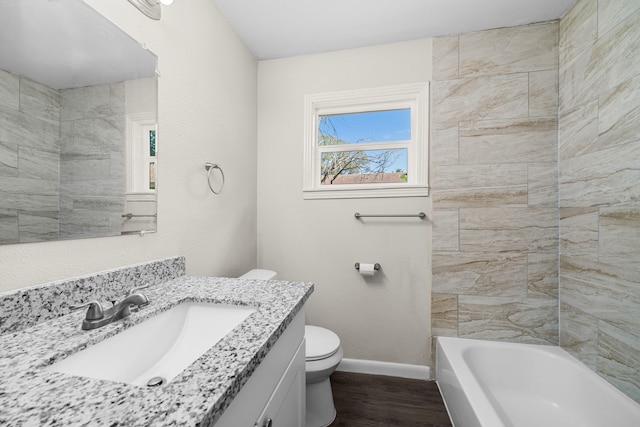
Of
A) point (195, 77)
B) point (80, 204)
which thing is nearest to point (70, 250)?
point (80, 204)

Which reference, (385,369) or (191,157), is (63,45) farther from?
(385,369)

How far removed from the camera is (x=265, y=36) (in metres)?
1.85

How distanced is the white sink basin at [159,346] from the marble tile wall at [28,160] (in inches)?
15.0

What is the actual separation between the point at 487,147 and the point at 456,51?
0.68 meters

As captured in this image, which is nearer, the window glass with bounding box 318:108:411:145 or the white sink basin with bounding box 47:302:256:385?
the white sink basin with bounding box 47:302:256:385

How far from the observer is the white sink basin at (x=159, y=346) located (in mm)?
631

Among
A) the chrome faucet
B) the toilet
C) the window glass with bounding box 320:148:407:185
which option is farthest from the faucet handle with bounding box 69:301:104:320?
the window glass with bounding box 320:148:407:185

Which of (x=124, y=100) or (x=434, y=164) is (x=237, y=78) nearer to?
(x=124, y=100)

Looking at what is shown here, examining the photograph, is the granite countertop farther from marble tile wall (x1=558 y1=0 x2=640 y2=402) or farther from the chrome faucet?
marble tile wall (x1=558 y1=0 x2=640 y2=402)

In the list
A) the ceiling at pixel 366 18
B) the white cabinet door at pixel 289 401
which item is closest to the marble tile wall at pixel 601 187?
the ceiling at pixel 366 18

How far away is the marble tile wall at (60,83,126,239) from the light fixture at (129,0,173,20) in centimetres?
34

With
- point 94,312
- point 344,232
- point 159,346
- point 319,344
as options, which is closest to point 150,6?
point 94,312

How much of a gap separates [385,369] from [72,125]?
2.13 m

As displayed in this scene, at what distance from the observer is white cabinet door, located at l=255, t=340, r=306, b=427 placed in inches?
27.4
